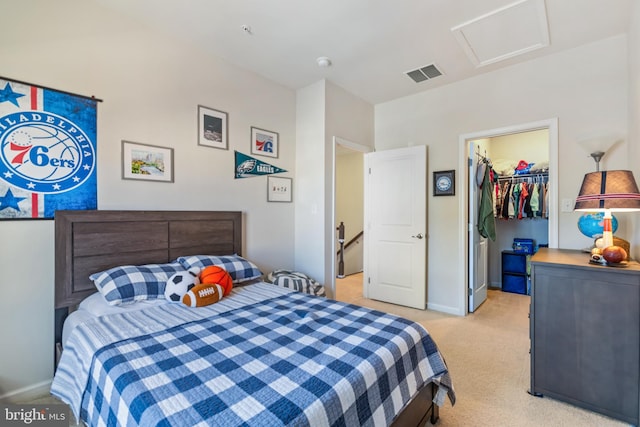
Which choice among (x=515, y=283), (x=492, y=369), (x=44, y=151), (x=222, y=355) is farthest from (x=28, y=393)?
(x=515, y=283)

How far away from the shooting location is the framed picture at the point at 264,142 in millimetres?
3113

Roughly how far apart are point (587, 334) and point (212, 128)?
3267mm

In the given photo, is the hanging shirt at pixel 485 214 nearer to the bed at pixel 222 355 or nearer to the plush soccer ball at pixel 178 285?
the bed at pixel 222 355

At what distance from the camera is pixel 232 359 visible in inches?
46.9

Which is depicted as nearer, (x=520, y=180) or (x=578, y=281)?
(x=578, y=281)

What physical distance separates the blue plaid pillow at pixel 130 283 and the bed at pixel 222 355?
45 millimetres

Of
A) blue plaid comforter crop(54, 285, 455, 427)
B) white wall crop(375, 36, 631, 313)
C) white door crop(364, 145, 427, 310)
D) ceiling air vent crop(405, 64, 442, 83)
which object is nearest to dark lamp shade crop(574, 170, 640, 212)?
white wall crop(375, 36, 631, 313)

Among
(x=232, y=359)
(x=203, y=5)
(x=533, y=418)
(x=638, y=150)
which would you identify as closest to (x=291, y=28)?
(x=203, y=5)

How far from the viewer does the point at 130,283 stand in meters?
1.88

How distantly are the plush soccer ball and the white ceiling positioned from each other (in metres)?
2.00

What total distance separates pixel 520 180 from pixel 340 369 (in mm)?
4404

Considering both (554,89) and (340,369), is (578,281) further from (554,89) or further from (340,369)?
(554,89)

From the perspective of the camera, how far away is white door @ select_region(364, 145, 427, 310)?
3.50 m

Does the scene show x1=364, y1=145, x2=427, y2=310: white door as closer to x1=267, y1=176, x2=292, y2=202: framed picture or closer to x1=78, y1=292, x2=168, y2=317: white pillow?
x1=267, y1=176, x2=292, y2=202: framed picture
